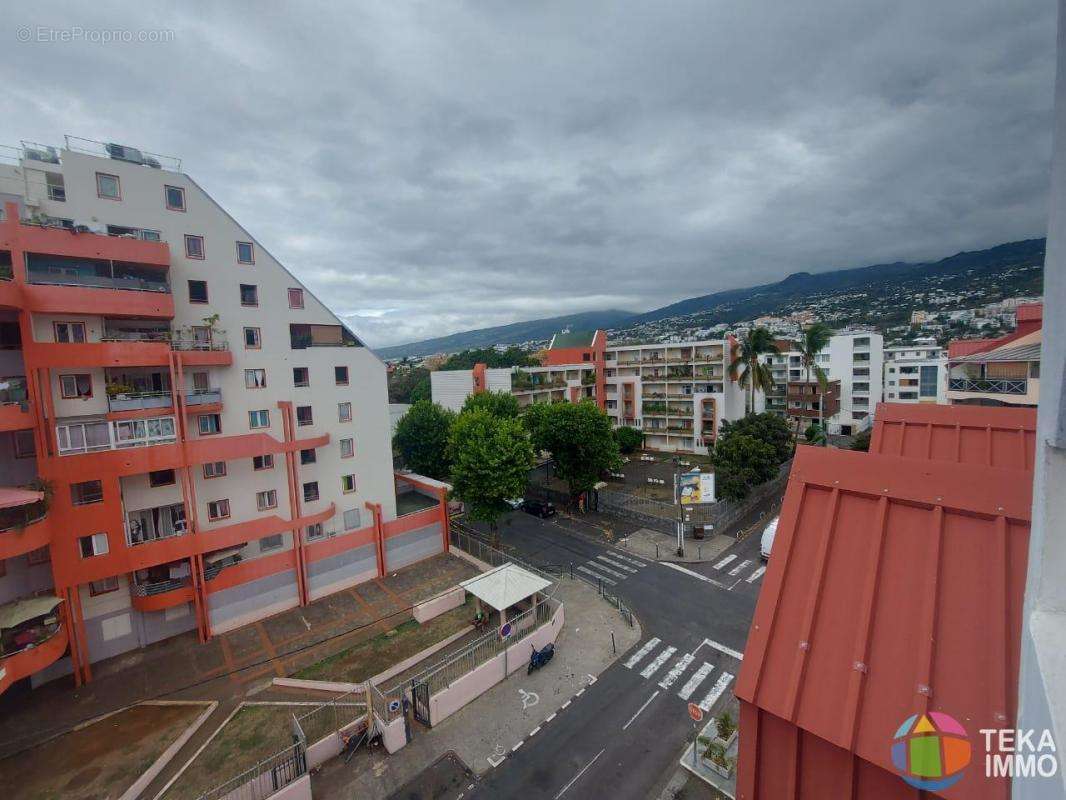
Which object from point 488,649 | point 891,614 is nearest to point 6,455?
point 488,649

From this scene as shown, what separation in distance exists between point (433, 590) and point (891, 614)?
77.6 ft

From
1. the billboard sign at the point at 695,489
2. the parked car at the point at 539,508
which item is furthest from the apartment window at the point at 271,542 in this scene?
the billboard sign at the point at 695,489

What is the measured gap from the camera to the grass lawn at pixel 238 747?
14.9m

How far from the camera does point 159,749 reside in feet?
53.6

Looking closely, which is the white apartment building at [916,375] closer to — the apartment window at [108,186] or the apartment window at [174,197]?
the apartment window at [174,197]

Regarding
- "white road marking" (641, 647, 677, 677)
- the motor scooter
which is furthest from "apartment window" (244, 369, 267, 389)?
"white road marking" (641, 647, 677, 677)

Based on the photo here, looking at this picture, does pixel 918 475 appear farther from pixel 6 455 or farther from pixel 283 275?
pixel 6 455

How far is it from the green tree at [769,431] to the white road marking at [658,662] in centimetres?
2159

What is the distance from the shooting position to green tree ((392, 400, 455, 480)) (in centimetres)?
3759

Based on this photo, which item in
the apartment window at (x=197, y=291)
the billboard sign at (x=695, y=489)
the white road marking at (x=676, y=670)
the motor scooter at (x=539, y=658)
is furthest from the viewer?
the billboard sign at (x=695, y=489)

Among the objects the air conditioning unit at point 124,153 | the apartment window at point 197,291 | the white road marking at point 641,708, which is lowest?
the white road marking at point 641,708

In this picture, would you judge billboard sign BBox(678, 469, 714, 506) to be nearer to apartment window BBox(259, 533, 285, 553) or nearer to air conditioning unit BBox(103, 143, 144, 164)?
apartment window BBox(259, 533, 285, 553)

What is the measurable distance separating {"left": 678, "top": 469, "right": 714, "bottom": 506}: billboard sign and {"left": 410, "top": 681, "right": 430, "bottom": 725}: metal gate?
70.0 feet

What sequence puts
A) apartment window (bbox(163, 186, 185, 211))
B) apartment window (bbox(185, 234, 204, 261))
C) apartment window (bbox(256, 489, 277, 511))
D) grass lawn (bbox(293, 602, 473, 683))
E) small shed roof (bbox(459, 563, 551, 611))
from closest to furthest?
grass lawn (bbox(293, 602, 473, 683)), small shed roof (bbox(459, 563, 551, 611)), apartment window (bbox(163, 186, 185, 211)), apartment window (bbox(185, 234, 204, 261)), apartment window (bbox(256, 489, 277, 511))
